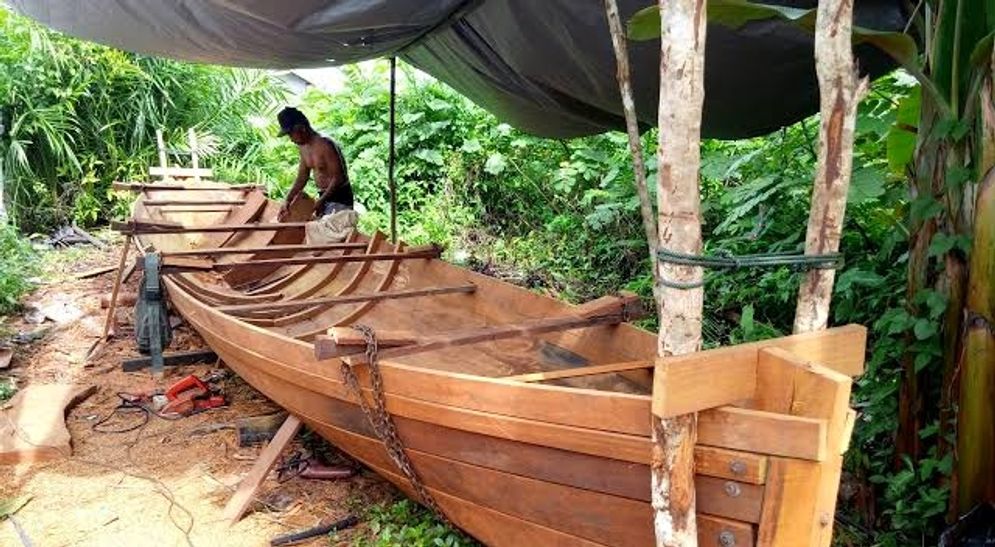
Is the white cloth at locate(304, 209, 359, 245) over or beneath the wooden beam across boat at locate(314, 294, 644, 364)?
over

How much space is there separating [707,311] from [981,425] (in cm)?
285

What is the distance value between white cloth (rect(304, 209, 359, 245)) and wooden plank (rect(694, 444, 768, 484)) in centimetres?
412

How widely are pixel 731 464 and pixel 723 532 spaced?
0.20 m

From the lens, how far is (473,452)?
2.30 m

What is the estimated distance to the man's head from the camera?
6.23 m

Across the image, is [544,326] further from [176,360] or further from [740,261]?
[176,360]

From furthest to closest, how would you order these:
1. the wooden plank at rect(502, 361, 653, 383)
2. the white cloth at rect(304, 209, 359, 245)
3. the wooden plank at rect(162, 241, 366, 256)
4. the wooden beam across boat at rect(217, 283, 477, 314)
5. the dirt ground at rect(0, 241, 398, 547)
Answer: the white cloth at rect(304, 209, 359, 245) → the wooden plank at rect(162, 241, 366, 256) → the wooden beam across boat at rect(217, 283, 477, 314) → the dirt ground at rect(0, 241, 398, 547) → the wooden plank at rect(502, 361, 653, 383)

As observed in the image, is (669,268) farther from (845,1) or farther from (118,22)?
(118,22)

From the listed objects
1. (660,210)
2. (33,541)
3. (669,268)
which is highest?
(660,210)

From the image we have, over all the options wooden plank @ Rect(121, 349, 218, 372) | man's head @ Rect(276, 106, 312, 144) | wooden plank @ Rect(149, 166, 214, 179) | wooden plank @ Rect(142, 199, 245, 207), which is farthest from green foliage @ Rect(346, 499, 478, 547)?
wooden plank @ Rect(149, 166, 214, 179)

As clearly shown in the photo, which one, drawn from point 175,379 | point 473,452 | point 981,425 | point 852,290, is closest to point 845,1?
point 981,425

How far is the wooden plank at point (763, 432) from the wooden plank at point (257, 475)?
92.3 inches

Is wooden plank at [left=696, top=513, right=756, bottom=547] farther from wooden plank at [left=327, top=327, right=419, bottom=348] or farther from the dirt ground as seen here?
the dirt ground

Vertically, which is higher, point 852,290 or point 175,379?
point 852,290
